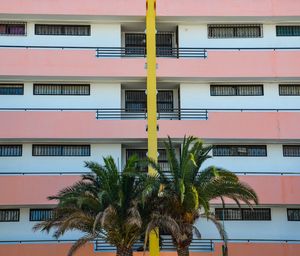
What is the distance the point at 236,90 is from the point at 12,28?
11.3 m

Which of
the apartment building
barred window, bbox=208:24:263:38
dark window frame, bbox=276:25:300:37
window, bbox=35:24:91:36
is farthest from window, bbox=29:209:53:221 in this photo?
dark window frame, bbox=276:25:300:37

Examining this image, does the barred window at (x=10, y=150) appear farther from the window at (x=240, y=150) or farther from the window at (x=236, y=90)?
the window at (x=236, y=90)

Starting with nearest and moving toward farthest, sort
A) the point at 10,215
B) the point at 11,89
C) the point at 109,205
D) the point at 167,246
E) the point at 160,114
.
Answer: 1. the point at 109,205
2. the point at 167,246
3. the point at 10,215
4. the point at 11,89
5. the point at 160,114

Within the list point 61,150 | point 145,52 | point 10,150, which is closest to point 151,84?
point 145,52

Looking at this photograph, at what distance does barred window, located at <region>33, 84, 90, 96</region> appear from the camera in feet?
97.8

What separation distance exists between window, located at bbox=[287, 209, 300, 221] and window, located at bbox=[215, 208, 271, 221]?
0.93 metres

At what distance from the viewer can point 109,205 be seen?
22594 millimetres

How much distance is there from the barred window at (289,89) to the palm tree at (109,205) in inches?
393

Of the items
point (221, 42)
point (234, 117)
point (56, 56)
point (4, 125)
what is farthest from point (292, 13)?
point (4, 125)

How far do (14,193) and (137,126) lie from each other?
6.23m

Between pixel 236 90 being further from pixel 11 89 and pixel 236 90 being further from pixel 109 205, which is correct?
pixel 11 89

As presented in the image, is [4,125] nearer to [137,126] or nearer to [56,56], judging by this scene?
[56,56]

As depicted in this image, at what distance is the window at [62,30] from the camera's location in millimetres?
30620

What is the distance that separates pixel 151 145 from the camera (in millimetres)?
27734
